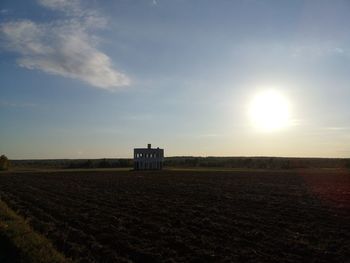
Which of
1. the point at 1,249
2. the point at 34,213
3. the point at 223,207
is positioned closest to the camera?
the point at 1,249

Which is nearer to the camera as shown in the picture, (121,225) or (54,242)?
(54,242)

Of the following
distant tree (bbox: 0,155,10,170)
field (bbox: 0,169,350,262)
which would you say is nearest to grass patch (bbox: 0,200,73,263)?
field (bbox: 0,169,350,262)

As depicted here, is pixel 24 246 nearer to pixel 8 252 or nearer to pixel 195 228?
pixel 8 252

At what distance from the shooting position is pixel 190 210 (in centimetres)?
2167

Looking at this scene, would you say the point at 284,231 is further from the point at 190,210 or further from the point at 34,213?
the point at 34,213

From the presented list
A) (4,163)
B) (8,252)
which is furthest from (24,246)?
(4,163)

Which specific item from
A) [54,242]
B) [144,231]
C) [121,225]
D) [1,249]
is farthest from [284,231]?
[1,249]

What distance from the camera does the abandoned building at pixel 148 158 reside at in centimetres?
8769

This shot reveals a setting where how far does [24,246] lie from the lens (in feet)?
42.4

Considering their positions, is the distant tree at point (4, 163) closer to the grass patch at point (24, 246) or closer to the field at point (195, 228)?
the field at point (195, 228)

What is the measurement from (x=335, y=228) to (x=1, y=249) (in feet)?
35.7

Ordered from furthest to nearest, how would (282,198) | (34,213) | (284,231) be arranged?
(282,198) < (34,213) < (284,231)

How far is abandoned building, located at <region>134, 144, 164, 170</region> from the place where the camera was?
87.7m

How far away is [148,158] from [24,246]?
75419mm
